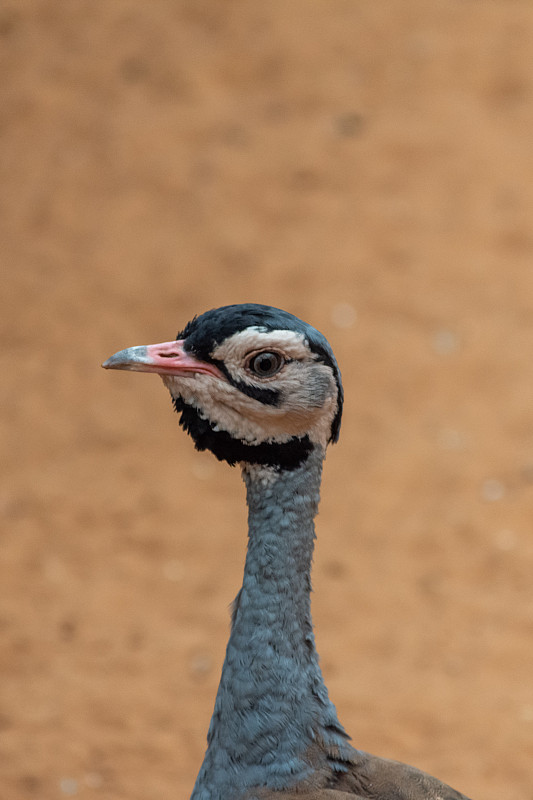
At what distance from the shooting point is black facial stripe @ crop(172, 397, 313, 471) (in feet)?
7.43

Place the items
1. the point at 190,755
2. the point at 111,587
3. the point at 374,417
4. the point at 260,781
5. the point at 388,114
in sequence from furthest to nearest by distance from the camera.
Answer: the point at 388,114, the point at 374,417, the point at 111,587, the point at 190,755, the point at 260,781

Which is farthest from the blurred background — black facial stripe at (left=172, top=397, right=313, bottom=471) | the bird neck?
black facial stripe at (left=172, top=397, right=313, bottom=471)

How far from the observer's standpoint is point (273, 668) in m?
2.27

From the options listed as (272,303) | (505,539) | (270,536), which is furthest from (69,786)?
(272,303)

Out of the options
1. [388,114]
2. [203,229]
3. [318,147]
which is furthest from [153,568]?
[388,114]

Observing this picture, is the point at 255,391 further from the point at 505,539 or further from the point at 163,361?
the point at 505,539

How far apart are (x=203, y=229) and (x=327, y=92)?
5.01ft

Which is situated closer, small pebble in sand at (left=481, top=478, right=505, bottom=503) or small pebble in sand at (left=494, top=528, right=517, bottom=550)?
small pebble in sand at (left=494, top=528, right=517, bottom=550)

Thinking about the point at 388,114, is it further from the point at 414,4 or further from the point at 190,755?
the point at 190,755

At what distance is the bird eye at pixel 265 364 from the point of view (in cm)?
223

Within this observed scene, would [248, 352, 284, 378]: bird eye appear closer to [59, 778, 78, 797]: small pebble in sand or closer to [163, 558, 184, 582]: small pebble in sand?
[59, 778, 78, 797]: small pebble in sand

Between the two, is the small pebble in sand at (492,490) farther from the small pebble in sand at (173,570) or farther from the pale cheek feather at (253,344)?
the pale cheek feather at (253,344)

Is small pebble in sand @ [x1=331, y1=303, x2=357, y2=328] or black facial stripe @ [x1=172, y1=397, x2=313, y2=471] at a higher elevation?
small pebble in sand @ [x1=331, y1=303, x2=357, y2=328]

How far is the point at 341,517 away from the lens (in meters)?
5.31
